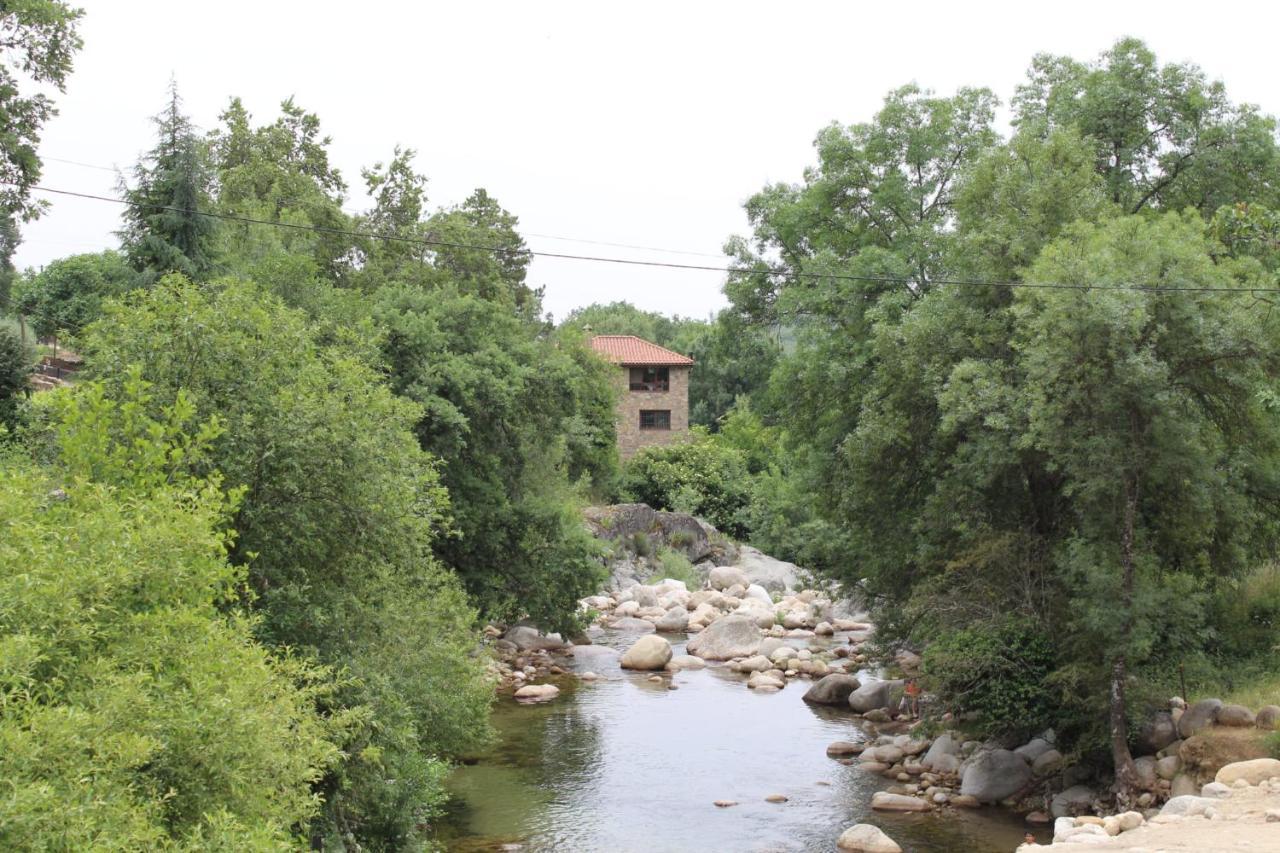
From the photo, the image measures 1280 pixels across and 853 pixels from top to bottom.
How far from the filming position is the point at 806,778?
20.6 m

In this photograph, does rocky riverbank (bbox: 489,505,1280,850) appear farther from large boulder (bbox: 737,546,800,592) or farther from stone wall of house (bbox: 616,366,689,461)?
stone wall of house (bbox: 616,366,689,461)

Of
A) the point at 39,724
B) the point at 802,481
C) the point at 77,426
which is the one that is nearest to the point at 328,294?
the point at 802,481

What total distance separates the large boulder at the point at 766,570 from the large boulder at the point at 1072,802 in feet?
80.0

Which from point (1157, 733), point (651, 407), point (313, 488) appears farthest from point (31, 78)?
point (651, 407)

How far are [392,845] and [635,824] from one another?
18.2 ft

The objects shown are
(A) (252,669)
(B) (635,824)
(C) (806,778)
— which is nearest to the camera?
(A) (252,669)

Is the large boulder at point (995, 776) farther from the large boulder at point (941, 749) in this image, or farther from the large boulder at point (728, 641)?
the large boulder at point (728, 641)

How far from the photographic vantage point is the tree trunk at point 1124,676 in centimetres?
1628

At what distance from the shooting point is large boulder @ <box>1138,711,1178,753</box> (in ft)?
56.5

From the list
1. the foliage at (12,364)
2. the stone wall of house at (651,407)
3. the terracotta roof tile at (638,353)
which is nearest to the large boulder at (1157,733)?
the foliage at (12,364)

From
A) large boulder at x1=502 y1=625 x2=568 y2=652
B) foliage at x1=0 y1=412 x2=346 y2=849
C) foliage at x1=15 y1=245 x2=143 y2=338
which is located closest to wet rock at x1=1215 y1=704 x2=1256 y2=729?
foliage at x1=0 y1=412 x2=346 y2=849

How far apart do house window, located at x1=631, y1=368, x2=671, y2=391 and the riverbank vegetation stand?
28.3 metres

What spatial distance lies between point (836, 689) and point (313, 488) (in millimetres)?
17039

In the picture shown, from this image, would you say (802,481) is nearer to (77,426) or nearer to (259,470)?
(259,470)
